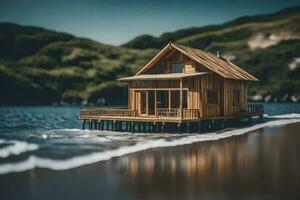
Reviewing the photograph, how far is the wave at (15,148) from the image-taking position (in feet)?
104

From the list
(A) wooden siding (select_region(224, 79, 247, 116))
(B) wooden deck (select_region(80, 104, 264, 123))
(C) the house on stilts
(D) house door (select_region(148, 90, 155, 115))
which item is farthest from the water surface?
(D) house door (select_region(148, 90, 155, 115))

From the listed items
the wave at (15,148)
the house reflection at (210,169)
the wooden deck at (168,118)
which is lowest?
the wave at (15,148)

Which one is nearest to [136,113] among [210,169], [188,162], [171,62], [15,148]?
[171,62]

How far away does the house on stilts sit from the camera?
42281 mm

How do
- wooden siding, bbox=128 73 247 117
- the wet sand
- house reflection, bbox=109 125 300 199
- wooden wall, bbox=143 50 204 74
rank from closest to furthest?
the wet sand
house reflection, bbox=109 125 300 199
wooden siding, bbox=128 73 247 117
wooden wall, bbox=143 50 204 74

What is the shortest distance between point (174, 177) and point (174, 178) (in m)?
0.23

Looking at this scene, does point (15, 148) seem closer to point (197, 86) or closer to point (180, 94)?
point (180, 94)

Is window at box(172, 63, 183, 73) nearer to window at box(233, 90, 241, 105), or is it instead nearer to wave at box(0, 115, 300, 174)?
window at box(233, 90, 241, 105)

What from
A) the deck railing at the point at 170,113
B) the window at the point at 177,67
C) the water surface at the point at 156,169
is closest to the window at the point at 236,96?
the window at the point at 177,67

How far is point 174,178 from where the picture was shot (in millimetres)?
20516

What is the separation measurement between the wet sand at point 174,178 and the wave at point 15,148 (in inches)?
335

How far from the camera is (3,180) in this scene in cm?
2164

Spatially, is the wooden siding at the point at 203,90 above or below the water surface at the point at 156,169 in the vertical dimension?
above

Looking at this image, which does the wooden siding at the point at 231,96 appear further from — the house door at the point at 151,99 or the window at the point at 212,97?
the house door at the point at 151,99
